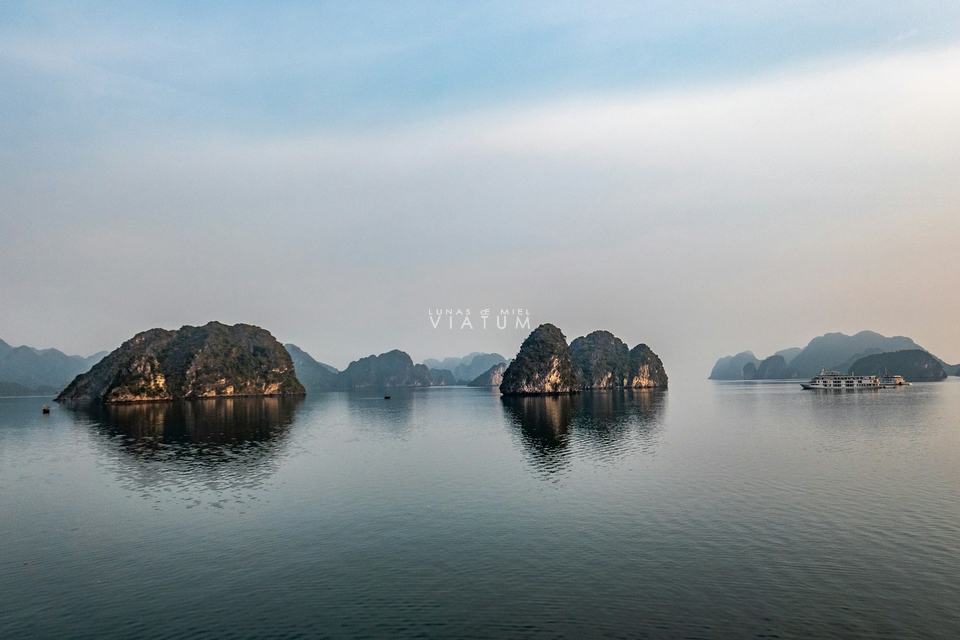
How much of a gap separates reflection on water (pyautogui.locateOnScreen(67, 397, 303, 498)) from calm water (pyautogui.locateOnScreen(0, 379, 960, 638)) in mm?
886

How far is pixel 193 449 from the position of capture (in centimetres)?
9494

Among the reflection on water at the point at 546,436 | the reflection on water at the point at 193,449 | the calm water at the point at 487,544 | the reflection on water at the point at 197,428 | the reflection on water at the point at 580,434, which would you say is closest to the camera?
the calm water at the point at 487,544

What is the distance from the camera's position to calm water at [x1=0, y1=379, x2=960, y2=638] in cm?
2806

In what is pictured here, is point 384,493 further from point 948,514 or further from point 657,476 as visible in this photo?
point 948,514

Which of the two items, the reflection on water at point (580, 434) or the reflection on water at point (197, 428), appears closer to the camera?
the reflection on water at point (580, 434)

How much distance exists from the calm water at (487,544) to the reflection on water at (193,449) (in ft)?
2.91

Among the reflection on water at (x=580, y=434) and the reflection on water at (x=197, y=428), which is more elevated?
the reflection on water at (x=197, y=428)

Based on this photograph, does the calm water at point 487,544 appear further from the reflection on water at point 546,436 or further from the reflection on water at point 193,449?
→ the reflection on water at point 546,436

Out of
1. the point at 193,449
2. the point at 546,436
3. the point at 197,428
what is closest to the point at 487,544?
the point at 193,449

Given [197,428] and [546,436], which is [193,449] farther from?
[546,436]

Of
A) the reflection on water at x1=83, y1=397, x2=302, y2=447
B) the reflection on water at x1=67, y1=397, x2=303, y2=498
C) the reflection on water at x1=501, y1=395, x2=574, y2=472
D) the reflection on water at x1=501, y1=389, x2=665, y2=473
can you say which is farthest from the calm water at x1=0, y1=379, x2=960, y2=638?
the reflection on water at x1=83, y1=397, x2=302, y2=447

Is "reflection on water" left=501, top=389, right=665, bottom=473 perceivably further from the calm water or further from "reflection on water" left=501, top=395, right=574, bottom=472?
the calm water

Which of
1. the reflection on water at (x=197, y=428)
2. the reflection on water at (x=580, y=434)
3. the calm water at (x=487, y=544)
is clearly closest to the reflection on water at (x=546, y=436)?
the reflection on water at (x=580, y=434)

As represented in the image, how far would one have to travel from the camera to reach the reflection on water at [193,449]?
67.9m
